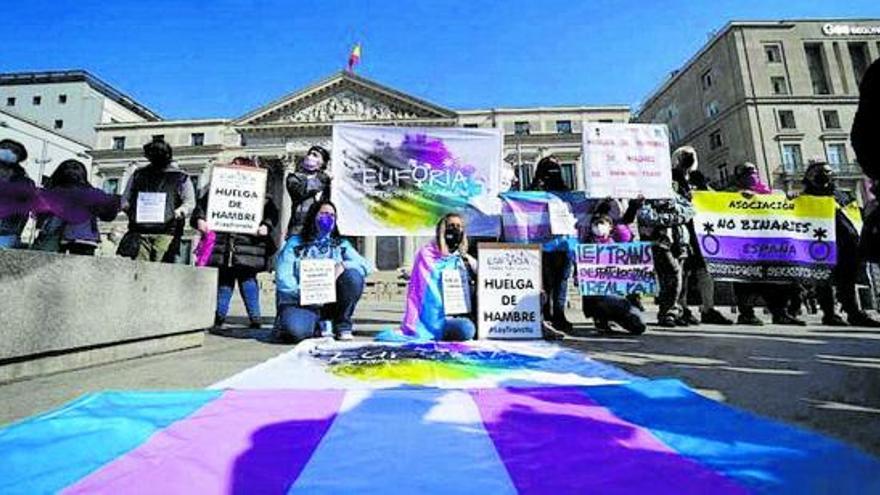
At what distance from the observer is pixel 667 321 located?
18.1 feet

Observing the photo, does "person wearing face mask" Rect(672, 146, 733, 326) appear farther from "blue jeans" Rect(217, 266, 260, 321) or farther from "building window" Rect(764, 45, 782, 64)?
"building window" Rect(764, 45, 782, 64)

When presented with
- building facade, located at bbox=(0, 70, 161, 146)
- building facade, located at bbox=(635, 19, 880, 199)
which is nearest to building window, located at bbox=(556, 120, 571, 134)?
building facade, located at bbox=(635, 19, 880, 199)

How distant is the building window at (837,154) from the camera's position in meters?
39.5

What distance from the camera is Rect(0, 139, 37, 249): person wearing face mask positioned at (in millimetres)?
3641

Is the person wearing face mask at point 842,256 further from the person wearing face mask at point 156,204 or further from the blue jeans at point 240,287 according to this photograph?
the person wearing face mask at point 156,204

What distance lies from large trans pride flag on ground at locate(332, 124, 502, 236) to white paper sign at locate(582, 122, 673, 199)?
3.51ft

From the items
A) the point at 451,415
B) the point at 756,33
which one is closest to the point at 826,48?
the point at 756,33

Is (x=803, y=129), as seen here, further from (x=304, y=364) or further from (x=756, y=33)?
(x=304, y=364)

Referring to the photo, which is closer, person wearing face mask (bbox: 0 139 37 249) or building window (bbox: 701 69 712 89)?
person wearing face mask (bbox: 0 139 37 249)

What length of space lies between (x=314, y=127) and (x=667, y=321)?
150 feet

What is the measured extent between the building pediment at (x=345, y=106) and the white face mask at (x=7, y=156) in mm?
44070

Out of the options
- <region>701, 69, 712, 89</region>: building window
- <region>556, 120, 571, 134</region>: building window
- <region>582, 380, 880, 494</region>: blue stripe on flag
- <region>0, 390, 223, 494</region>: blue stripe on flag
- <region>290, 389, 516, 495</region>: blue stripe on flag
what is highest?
<region>701, 69, 712, 89</region>: building window

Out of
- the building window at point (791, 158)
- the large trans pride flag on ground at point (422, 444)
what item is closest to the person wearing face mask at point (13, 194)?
the large trans pride flag on ground at point (422, 444)

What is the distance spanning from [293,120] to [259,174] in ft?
151
